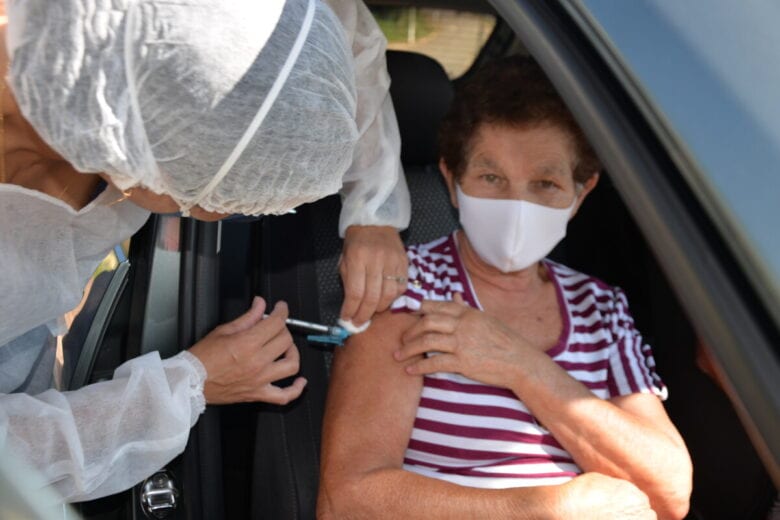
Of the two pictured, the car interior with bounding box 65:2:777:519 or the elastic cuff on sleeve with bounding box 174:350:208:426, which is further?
the car interior with bounding box 65:2:777:519

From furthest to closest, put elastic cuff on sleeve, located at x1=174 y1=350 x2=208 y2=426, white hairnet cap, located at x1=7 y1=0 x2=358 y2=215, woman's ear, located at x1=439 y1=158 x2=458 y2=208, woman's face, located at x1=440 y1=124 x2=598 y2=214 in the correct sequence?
woman's ear, located at x1=439 y1=158 x2=458 y2=208, woman's face, located at x1=440 y1=124 x2=598 y2=214, elastic cuff on sleeve, located at x1=174 y1=350 x2=208 y2=426, white hairnet cap, located at x1=7 y1=0 x2=358 y2=215

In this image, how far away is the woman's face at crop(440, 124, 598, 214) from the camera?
2.07 metres

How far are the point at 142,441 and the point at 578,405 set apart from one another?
3.24 feet

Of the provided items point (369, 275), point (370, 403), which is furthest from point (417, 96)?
point (370, 403)

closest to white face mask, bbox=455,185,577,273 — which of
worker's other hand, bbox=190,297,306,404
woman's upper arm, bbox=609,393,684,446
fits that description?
woman's upper arm, bbox=609,393,684,446

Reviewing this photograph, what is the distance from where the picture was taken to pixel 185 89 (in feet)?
4.12

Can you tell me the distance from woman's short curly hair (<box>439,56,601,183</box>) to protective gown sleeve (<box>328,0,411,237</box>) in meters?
0.16

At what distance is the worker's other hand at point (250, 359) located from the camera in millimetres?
1808

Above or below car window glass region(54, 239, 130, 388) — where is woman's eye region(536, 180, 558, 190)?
above

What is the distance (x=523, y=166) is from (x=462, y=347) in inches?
19.1

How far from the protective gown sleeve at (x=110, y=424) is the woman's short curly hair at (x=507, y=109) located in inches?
35.7

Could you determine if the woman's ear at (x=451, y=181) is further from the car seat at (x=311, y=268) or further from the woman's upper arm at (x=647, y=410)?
the woman's upper arm at (x=647, y=410)

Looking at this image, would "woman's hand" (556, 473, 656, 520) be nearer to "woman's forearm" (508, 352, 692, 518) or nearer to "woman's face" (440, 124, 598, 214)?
"woman's forearm" (508, 352, 692, 518)

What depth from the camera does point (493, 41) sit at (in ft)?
12.1
